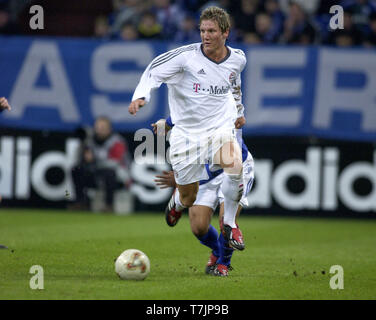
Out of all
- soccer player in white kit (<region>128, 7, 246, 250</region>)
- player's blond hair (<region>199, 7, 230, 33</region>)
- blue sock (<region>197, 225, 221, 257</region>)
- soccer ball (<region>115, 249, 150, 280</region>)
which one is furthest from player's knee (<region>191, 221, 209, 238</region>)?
player's blond hair (<region>199, 7, 230, 33</region>)

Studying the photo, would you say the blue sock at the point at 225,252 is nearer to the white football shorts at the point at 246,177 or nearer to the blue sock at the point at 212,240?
the blue sock at the point at 212,240

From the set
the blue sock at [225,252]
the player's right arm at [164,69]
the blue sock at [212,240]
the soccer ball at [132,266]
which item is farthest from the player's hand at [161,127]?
the soccer ball at [132,266]

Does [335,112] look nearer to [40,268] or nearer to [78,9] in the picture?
[78,9]

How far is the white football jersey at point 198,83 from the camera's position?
7.80 meters

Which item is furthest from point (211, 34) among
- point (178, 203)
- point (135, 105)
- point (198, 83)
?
point (178, 203)

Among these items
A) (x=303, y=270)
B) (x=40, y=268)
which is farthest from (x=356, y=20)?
(x=40, y=268)

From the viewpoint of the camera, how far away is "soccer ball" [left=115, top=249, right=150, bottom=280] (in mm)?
7232

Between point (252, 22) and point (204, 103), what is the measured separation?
7982 millimetres

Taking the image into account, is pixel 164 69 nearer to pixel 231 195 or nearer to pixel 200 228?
pixel 231 195

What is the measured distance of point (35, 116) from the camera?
15070 mm

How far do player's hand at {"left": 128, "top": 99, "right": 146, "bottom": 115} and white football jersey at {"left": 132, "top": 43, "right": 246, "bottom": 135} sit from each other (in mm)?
492

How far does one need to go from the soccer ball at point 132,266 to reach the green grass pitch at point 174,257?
0.08 meters

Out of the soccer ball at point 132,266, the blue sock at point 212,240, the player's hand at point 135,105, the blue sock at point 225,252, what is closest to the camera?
the player's hand at point 135,105

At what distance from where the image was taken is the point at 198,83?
7.85 meters
